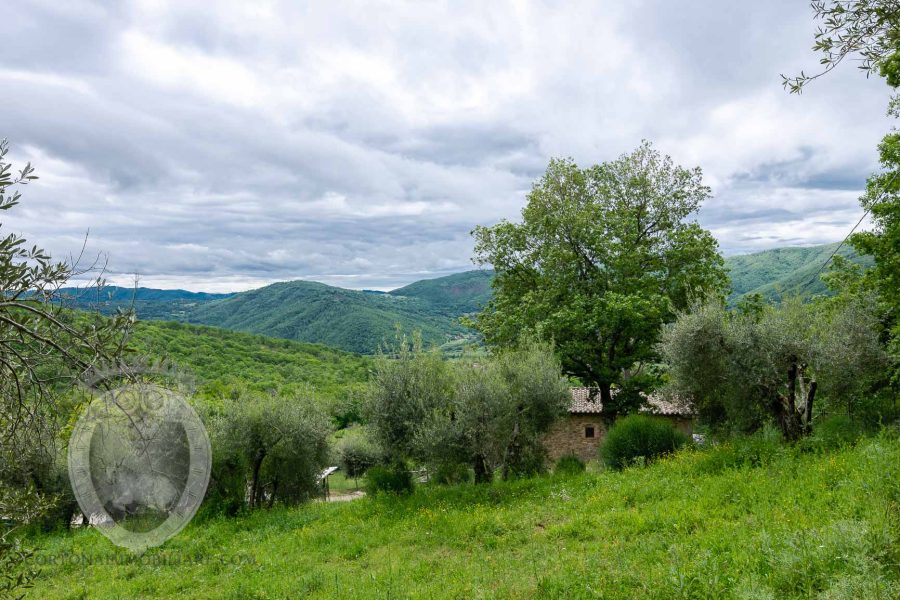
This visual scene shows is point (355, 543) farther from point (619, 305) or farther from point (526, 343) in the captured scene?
point (619, 305)

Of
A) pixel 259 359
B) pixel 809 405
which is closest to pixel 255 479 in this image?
pixel 809 405

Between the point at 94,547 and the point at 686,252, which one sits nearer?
the point at 94,547

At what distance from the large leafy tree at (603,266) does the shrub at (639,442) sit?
4.80 meters

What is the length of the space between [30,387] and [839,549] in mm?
9005

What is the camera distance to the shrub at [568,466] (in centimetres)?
1736

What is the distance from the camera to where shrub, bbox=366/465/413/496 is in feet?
57.5

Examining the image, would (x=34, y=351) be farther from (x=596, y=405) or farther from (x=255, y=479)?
(x=596, y=405)

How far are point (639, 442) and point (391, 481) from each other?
892 centimetres

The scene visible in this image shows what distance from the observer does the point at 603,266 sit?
23.4m

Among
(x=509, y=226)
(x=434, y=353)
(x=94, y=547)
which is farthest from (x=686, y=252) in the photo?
(x=94, y=547)

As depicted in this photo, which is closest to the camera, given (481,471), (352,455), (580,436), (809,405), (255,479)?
(809,405)

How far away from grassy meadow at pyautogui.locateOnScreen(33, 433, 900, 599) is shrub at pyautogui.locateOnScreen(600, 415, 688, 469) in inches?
52.0

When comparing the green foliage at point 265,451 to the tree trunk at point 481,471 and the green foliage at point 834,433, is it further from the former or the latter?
the green foliage at point 834,433

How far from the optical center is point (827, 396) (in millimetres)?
15188
